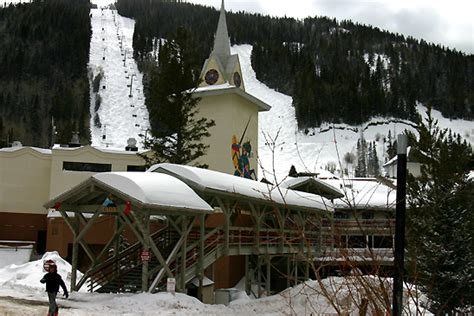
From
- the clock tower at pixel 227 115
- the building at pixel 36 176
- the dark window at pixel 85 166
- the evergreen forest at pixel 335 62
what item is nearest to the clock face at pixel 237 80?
the clock tower at pixel 227 115

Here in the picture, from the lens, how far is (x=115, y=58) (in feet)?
469

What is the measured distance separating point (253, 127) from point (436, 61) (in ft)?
443

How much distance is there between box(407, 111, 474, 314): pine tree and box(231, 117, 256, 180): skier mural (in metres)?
13.3

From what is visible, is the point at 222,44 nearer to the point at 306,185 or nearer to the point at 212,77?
the point at 212,77

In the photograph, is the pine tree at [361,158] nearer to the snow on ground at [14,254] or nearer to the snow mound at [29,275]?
the snow on ground at [14,254]

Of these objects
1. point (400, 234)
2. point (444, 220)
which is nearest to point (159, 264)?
point (444, 220)

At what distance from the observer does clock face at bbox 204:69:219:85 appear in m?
36.6

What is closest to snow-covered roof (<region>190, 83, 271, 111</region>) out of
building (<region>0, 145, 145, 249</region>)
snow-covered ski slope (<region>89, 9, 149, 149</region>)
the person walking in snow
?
building (<region>0, 145, 145, 249</region>)

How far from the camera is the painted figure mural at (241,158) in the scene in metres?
34.6

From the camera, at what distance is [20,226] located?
3919 cm

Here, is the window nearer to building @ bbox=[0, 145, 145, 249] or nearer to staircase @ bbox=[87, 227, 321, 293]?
building @ bbox=[0, 145, 145, 249]

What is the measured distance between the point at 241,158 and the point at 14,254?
14.7 m

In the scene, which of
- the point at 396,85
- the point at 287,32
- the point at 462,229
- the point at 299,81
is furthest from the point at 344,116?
the point at 462,229

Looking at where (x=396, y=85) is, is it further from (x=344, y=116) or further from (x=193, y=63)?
(x=193, y=63)
